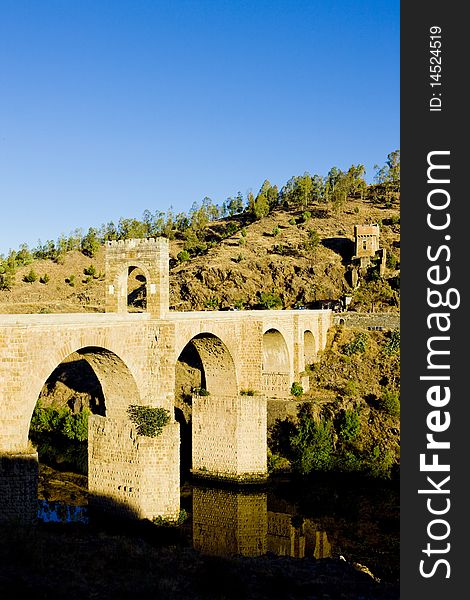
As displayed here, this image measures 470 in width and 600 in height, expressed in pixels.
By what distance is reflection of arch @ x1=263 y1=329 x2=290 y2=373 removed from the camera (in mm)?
37812

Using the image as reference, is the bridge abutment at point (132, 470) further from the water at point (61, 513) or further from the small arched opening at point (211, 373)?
the small arched opening at point (211, 373)

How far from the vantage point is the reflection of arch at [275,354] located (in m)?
37.8

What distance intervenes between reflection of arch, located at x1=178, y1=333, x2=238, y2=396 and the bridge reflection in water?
509cm

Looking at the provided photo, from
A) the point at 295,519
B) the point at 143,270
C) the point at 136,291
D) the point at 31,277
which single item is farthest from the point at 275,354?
the point at 31,277

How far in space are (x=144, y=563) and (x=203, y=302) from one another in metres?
40.7

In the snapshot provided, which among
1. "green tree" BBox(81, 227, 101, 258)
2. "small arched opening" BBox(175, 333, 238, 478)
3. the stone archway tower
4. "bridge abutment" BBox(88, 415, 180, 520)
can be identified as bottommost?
"bridge abutment" BBox(88, 415, 180, 520)

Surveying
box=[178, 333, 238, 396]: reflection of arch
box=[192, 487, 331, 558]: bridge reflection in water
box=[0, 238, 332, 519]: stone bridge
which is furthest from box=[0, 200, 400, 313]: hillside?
box=[192, 487, 331, 558]: bridge reflection in water

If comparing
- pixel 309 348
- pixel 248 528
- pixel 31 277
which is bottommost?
pixel 248 528

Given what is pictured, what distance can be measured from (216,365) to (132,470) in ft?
30.6

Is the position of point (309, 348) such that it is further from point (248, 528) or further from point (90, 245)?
point (90, 245)

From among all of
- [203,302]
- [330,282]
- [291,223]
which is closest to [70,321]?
[203,302]

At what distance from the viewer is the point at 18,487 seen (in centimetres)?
1798

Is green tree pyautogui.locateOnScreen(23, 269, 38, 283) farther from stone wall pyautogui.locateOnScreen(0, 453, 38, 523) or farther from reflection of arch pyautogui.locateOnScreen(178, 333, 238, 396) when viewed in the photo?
stone wall pyautogui.locateOnScreen(0, 453, 38, 523)

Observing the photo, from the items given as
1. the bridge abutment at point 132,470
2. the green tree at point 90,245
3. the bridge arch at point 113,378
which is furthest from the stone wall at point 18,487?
the green tree at point 90,245
